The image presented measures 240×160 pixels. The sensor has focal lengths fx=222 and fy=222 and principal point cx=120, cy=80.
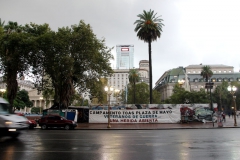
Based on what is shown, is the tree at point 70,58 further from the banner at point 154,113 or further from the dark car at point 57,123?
the dark car at point 57,123

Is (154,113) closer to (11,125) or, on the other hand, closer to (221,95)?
(11,125)

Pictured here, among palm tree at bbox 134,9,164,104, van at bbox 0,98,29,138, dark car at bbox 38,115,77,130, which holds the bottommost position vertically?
dark car at bbox 38,115,77,130

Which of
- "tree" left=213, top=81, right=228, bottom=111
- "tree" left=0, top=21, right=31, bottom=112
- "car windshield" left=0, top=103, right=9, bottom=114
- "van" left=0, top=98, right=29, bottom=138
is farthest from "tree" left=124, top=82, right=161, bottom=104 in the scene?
"van" left=0, top=98, right=29, bottom=138

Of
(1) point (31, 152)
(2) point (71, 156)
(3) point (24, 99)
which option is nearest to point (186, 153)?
(2) point (71, 156)

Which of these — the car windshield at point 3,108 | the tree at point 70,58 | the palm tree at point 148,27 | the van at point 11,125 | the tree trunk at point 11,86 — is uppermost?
the palm tree at point 148,27

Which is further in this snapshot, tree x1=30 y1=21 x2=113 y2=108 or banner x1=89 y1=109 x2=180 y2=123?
banner x1=89 y1=109 x2=180 y2=123

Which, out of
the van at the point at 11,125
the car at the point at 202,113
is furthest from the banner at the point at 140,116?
the van at the point at 11,125

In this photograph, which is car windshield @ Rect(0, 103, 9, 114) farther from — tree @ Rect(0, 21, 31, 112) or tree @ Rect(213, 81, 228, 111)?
tree @ Rect(213, 81, 228, 111)

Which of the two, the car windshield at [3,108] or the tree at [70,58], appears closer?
the car windshield at [3,108]

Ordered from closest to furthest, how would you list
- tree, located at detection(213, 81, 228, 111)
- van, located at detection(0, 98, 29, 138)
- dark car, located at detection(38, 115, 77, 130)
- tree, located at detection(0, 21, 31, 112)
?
1. van, located at detection(0, 98, 29, 138)
2. dark car, located at detection(38, 115, 77, 130)
3. tree, located at detection(0, 21, 31, 112)
4. tree, located at detection(213, 81, 228, 111)

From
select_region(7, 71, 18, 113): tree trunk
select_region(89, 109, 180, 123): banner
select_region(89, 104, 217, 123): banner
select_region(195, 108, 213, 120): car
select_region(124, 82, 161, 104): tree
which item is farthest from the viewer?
select_region(124, 82, 161, 104): tree

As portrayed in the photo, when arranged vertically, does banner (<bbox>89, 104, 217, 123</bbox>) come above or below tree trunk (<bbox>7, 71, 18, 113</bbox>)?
below

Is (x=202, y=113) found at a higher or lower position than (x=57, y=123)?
higher

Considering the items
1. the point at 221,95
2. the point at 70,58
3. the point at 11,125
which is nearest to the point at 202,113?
the point at 70,58
